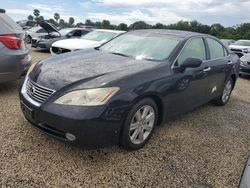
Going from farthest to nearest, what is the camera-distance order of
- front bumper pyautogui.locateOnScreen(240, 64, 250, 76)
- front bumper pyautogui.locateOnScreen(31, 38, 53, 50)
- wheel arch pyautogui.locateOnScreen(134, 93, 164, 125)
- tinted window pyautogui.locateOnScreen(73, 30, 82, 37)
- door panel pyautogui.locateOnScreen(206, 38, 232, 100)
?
tinted window pyautogui.locateOnScreen(73, 30, 82, 37) < front bumper pyautogui.locateOnScreen(31, 38, 53, 50) < front bumper pyautogui.locateOnScreen(240, 64, 250, 76) < door panel pyautogui.locateOnScreen(206, 38, 232, 100) < wheel arch pyautogui.locateOnScreen(134, 93, 164, 125)

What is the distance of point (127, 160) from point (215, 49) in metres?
3.01

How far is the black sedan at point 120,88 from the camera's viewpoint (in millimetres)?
2705

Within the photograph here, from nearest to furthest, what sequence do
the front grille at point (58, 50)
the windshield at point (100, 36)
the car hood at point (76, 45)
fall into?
the car hood at point (76, 45) → the front grille at point (58, 50) → the windshield at point (100, 36)

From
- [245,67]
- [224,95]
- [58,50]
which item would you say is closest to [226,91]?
[224,95]

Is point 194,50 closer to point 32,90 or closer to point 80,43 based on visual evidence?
point 32,90

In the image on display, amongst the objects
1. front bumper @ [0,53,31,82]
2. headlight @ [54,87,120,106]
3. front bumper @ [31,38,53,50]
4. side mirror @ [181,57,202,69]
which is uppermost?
side mirror @ [181,57,202,69]

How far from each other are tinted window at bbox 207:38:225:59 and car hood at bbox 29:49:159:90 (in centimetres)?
173

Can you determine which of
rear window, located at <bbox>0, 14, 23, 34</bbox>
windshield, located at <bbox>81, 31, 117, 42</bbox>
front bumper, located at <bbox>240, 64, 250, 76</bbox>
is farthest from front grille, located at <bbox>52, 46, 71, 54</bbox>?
front bumper, located at <bbox>240, 64, 250, 76</bbox>

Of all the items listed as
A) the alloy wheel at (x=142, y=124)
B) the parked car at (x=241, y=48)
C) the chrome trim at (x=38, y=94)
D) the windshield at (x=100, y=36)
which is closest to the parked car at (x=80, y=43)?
the windshield at (x=100, y=36)

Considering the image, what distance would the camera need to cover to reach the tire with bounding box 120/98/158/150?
9.77ft

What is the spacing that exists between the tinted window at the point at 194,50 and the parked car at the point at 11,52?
2826mm

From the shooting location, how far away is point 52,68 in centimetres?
332

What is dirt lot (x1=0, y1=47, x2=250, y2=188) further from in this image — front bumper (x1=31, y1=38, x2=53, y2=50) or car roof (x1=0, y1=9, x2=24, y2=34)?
front bumper (x1=31, y1=38, x2=53, y2=50)

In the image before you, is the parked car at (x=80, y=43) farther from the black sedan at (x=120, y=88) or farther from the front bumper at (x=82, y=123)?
the front bumper at (x=82, y=123)
